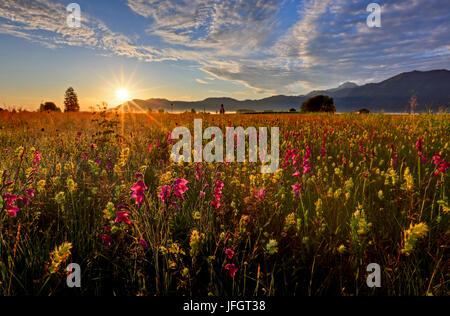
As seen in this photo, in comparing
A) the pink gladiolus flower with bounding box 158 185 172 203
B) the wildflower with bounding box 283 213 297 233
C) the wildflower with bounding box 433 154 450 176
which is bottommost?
the wildflower with bounding box 283 213 297 233

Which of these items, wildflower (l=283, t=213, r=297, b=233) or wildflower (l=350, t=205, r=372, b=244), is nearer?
wildflower (l=350, t=205, r=372, b=244)

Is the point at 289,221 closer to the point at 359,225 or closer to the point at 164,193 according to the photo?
the point at 359,225

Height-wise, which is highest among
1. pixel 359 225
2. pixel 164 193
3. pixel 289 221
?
pixel 164 193

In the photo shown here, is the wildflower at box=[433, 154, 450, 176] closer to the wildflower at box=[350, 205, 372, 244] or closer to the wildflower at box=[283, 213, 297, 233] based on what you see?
the wildflower at box=[350, 205, 372, 244]

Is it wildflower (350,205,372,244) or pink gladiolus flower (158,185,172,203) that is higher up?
pink gladiolus flower (158,185,172,203)

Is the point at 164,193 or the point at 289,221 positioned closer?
the point at 164,193

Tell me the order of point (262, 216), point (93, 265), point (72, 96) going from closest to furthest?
point (93, 265) → point (262, 216) → point (72, 96)

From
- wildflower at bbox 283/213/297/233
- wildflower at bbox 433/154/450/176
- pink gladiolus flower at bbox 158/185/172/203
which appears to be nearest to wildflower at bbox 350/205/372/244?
wildflower at bbox 283/213/297/233

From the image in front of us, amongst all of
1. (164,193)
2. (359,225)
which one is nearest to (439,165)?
(359,225)
